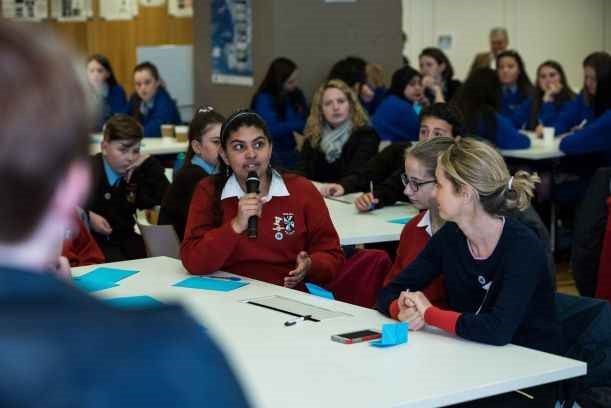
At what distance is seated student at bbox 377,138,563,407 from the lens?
292cm

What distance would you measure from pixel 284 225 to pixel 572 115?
4969mm

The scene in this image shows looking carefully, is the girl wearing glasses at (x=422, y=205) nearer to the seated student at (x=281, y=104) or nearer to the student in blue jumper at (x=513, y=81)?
the seated student at (x=281, y=104)

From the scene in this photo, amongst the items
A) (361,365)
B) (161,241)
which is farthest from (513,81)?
(361,365)

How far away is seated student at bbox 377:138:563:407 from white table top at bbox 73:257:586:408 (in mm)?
101

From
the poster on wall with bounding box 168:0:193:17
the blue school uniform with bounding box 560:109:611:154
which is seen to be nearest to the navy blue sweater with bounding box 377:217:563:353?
the blue school uniform with bounding box 560:109:611:154

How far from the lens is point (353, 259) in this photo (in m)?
3.93

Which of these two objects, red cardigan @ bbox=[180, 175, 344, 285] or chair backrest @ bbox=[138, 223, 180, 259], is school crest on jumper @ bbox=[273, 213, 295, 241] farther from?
chair backrest @ bbox=[138, 223, 180, 259]

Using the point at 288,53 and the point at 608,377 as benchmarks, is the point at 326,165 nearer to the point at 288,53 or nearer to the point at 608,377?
the point at 288,53

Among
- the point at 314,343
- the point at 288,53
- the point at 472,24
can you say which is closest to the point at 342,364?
the point at 314,343

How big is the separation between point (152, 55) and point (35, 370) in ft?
32.2

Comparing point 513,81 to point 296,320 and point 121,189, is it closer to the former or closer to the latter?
point 121,189

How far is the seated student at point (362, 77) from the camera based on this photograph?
8.79 meters

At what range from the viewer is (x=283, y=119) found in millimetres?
8500

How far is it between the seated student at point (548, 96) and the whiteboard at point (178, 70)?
3.21 metres
